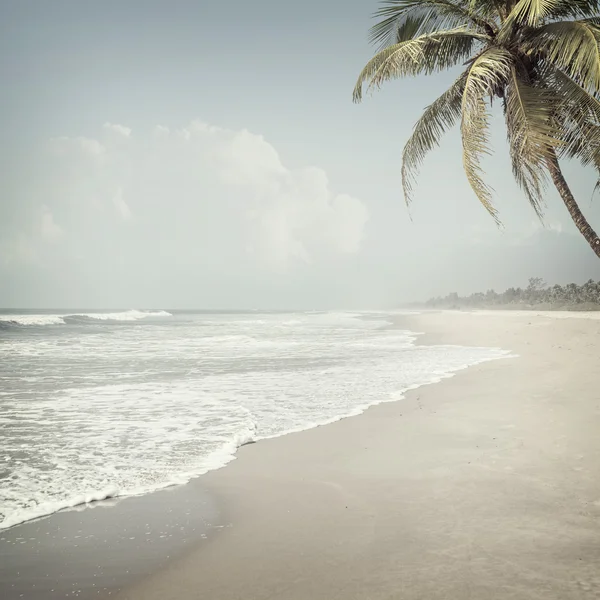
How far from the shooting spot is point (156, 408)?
6.62 m

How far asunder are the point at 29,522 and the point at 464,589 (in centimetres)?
281

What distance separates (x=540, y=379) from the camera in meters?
7.96

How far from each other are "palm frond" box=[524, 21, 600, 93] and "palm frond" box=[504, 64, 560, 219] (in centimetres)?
42

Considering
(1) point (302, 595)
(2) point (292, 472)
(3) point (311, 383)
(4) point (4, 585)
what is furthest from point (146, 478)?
(3) point (311, 383)

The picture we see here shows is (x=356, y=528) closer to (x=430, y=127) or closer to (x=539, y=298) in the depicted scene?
(x=430, y=127)

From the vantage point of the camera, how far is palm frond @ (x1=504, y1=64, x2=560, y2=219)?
682 centimetres

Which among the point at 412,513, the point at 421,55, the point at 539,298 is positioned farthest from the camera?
the point at 539,298

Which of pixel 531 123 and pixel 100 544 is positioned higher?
pixel 531 123

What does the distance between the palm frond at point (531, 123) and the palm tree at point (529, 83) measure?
0.6 inches

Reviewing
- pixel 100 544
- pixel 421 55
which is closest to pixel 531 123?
pixel 421 55

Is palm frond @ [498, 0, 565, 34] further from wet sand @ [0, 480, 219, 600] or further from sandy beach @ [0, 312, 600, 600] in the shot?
wet sand @ [0, 480, 219, 600]

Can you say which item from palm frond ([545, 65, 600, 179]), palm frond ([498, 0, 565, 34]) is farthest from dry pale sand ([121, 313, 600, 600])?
palm frond ([498, 0, 565, 34])

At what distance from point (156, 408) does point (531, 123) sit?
280 inches

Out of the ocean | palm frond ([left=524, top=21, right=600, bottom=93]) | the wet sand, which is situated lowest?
the ocean
